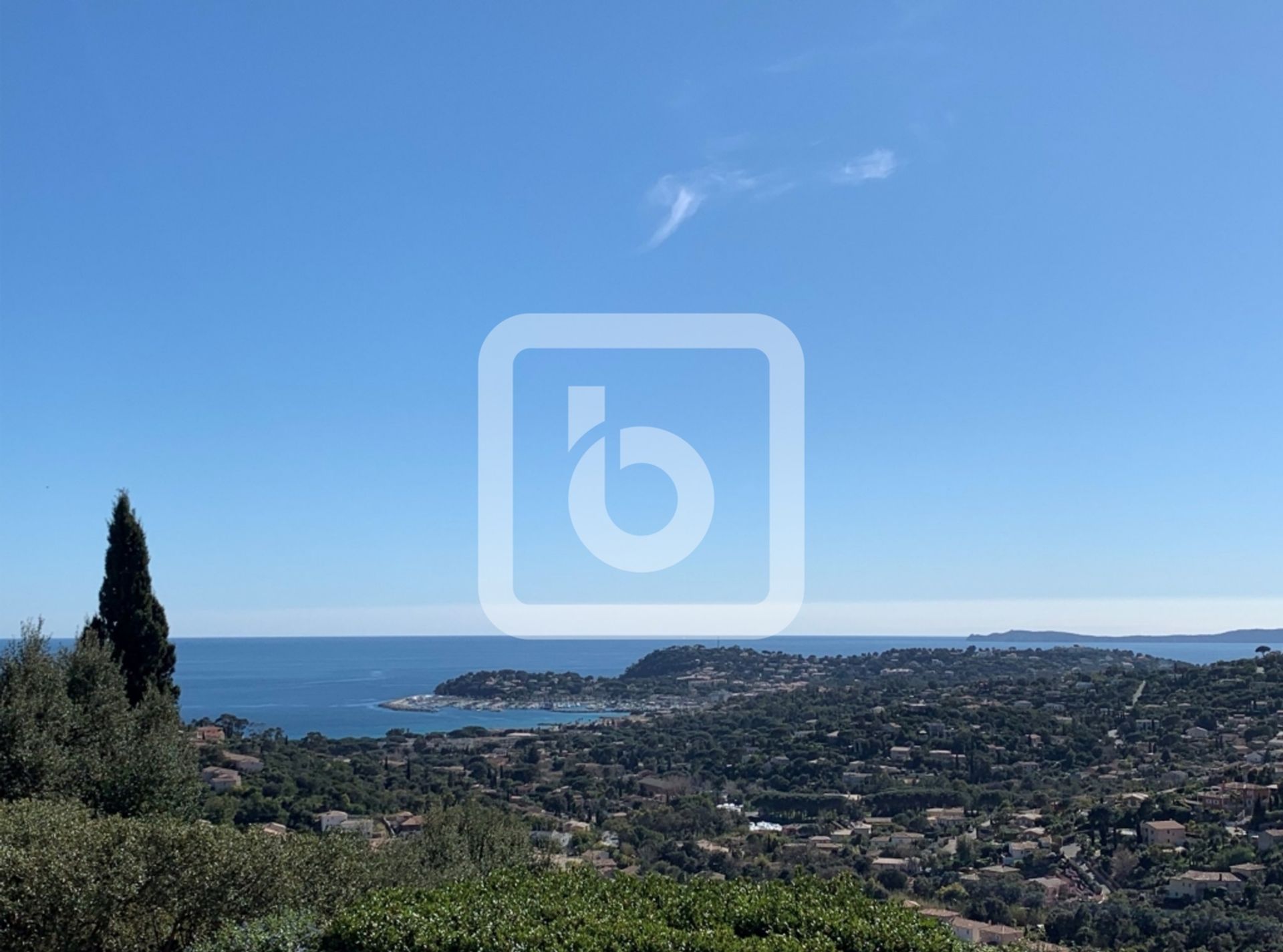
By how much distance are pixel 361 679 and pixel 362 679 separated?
0.30ft

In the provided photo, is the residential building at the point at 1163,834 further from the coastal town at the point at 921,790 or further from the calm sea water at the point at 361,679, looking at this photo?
the calm sea water at the point at 361,679

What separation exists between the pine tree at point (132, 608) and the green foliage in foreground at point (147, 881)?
22.2ft

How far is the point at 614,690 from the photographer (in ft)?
232

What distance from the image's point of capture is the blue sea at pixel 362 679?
62344mm

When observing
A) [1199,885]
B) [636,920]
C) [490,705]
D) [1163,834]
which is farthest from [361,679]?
[636,920]

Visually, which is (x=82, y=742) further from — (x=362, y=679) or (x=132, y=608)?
(x=362, y=679)

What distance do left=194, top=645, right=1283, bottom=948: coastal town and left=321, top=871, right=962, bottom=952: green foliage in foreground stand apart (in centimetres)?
62

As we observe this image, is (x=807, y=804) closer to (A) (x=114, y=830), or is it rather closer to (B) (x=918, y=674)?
(A) (x=114, y=830)

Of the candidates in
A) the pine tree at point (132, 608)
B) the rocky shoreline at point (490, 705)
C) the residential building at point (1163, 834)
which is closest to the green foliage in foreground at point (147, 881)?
the pine tree at point (132, 608)

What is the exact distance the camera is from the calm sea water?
62.4m

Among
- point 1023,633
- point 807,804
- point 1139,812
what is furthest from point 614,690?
point 1023,633

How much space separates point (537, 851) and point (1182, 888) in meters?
9.79

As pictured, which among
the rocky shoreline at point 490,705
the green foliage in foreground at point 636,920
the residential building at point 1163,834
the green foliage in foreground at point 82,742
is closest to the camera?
the green foliage in foreground at point 636,920

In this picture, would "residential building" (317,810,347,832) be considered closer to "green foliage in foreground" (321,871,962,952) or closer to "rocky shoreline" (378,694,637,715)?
"green foliage in foreground" (321,871,962,952)
